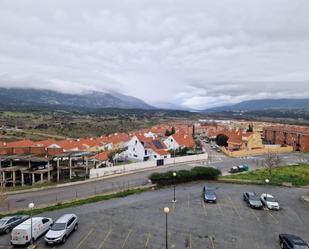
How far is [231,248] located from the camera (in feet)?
68.5

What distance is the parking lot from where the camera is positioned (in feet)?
71.4

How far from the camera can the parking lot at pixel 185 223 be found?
21.8 meters

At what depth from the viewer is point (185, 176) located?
41.4 meters

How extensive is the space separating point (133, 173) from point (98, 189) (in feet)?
38.3

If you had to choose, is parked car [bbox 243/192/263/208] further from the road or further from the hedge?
the road

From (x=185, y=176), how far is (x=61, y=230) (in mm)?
22396

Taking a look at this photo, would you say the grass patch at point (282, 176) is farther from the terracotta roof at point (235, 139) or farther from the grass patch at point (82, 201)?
the terracotta roof at point (235, 139)

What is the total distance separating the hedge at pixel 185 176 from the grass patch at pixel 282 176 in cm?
250

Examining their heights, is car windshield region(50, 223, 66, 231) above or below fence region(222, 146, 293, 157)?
above

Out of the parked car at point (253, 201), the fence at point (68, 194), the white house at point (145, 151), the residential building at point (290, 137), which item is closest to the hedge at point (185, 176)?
the fence at point (68, 194)

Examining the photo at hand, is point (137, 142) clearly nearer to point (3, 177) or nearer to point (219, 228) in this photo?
point (3, 177)

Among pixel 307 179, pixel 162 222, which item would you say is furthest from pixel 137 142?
pixel 162 222

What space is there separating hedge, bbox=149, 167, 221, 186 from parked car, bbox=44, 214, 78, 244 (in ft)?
55.2

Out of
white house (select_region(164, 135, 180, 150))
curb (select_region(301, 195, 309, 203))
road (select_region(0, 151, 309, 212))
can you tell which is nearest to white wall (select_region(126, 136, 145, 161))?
road (select_region(0, 151, 309, 212))
